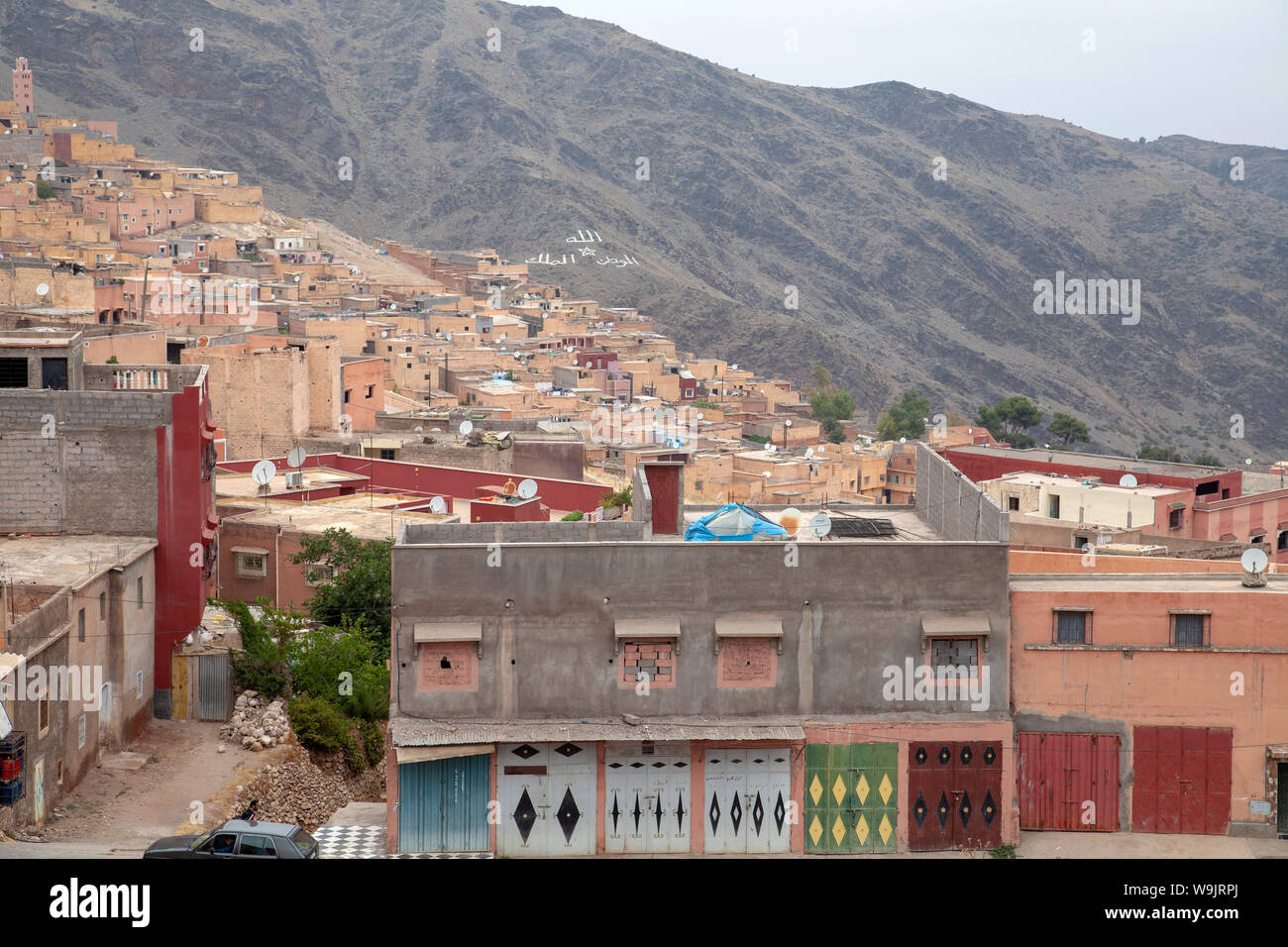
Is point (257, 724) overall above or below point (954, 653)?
below

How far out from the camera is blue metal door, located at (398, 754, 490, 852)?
14.1 meters

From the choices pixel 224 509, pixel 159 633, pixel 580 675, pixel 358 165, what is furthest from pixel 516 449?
pixel 358 165

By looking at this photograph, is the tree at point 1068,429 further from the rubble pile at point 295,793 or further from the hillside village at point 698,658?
the rubble pile at point 295,793

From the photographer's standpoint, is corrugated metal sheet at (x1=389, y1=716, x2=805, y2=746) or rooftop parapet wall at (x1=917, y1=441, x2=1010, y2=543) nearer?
corrugated metal sheet at (x1=389, y1=716, x2=805, y2=746)

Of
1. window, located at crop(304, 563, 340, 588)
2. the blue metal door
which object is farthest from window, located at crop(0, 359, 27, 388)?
the blue metal door

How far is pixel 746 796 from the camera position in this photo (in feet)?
47.3

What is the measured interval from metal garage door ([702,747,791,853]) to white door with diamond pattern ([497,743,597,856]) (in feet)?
3.70

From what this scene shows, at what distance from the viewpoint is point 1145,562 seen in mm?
17562

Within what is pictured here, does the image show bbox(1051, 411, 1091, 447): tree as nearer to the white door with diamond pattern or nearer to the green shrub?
the green shrub

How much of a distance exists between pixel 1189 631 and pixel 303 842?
8.42m

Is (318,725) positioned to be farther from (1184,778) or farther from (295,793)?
(1184,778)

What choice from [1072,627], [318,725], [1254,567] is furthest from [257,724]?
[1254,567]

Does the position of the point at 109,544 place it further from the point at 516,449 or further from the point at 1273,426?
the point at 1273,426
